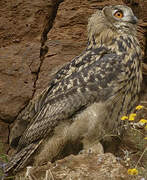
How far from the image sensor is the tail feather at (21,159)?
3932 mm

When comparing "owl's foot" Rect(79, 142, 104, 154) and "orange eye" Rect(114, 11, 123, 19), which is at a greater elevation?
"orange eye" Rect(114, 11, 123, 19)

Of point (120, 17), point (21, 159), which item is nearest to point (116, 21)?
point (120, 17)

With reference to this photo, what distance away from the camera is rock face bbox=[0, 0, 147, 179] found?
5.67 meters

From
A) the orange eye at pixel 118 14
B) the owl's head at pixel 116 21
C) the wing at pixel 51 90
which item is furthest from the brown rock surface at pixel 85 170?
A: the orange eye at pixel 118 14

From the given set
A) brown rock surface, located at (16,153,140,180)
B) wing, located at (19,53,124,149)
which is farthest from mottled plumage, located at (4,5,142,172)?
brown rock surface, located at (16,153,140,180)

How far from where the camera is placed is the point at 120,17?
453cm

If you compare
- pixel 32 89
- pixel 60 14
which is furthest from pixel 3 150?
pixel 60 14

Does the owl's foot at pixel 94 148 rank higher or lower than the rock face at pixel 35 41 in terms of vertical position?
lower

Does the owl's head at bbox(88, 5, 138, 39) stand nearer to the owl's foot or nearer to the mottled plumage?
the mottled plumage

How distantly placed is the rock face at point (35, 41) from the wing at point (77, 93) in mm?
1473

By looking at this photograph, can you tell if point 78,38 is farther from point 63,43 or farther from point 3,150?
point 3,150

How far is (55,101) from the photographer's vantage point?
163 inches

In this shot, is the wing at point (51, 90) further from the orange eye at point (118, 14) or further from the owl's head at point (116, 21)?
the orange eye at point (118, 14)

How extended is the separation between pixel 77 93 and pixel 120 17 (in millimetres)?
1007
